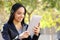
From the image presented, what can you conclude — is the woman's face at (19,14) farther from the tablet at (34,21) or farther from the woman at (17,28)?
the tablet at (34,21)

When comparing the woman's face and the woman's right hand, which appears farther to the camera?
the woman's face

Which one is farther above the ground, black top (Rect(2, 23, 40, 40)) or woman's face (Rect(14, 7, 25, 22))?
woman's face (Rect(14, 7, 25, 22))

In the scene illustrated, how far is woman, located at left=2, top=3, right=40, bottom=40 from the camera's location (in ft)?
7.31

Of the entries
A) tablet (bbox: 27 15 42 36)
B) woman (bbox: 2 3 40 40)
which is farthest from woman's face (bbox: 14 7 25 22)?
tablet (bbox: 27 15 42 36)

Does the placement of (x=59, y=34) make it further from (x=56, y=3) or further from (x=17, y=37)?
(x=17, y=37)

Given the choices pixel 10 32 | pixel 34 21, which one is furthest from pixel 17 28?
pixel 34 21

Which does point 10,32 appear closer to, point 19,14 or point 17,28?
point 17,28

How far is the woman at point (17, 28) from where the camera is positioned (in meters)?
2.23

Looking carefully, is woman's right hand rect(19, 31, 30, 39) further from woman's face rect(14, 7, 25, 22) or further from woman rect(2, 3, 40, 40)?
woman's face rect(14, 7, 25, 22)

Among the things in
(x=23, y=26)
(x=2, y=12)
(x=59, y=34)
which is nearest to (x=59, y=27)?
(x=59, y=34)

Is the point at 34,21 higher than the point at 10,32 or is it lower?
higher

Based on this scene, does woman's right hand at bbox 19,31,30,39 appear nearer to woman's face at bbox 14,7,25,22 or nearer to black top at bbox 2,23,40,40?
black top at bbox 2,23,40,40

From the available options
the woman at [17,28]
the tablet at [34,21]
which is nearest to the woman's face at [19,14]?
the woman at [17,28]

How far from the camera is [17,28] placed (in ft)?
7.74
